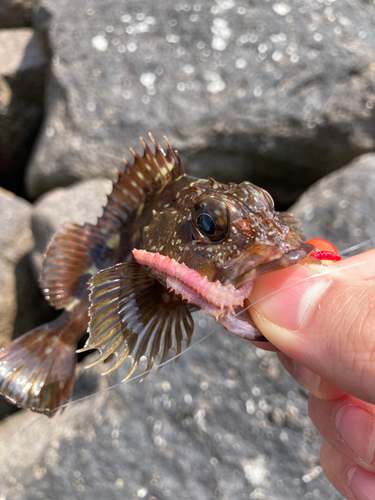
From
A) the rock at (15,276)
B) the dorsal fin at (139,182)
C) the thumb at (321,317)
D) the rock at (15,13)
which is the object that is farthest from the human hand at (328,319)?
the rock at (15,13)

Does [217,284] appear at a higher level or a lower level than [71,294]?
higher

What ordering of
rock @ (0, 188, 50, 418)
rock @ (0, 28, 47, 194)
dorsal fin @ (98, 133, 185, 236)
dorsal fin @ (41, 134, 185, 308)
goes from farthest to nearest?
rock @ (0, 28, 47, 194) < rock @ (0, 188, 50, 418) < dorsal fin @ (41, 134, 185, 308) < dorsal fin @ (98, 133, 185, 236)

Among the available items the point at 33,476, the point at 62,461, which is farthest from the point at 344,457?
the point at 33,476

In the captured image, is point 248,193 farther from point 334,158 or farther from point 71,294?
point 334,158

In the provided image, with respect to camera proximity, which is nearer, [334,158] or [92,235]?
[92,235]

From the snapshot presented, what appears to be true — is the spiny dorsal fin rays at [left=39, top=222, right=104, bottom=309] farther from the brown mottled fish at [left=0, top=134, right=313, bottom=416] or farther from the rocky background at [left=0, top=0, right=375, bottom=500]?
the rocky background at [left=0, top=0, right=375, bottom=500]

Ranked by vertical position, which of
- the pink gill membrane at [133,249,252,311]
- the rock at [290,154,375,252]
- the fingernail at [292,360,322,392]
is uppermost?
the pink gill membrane at [133,249,252,311]

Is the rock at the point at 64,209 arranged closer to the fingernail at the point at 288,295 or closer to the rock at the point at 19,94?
the rock at the point at 19,94

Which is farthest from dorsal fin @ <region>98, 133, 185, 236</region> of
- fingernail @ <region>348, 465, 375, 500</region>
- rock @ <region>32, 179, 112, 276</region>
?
rock @ <region>32, 179, 112, 276</region>
